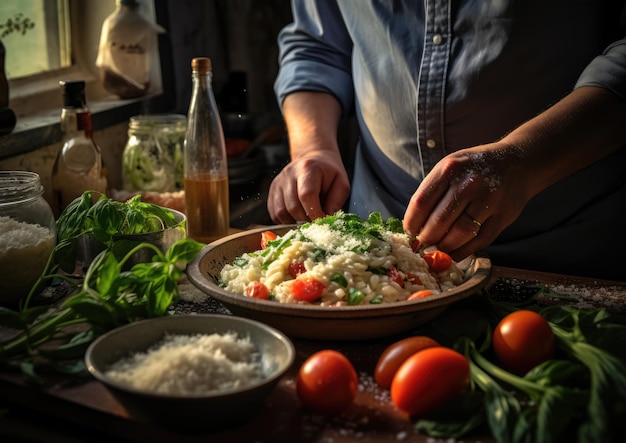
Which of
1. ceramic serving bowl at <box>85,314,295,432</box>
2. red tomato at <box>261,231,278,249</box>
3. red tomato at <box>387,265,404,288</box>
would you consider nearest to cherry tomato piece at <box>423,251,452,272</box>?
red tomato at <box>387,265,404,288</box>

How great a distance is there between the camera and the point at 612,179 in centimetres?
188

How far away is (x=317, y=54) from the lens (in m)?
2.25

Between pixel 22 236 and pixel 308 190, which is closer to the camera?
pixel 22 236

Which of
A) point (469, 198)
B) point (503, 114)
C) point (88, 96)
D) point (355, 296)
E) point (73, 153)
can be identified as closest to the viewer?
point (355, 296)

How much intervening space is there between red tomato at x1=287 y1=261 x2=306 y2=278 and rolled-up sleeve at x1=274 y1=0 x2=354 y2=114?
94cm

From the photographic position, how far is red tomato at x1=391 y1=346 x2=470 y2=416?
104cm

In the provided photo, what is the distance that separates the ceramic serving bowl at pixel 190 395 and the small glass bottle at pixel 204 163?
631 mm

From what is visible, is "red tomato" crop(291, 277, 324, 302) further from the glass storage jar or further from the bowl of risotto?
the glass storage jar

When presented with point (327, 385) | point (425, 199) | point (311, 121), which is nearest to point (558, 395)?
point (327, 385)

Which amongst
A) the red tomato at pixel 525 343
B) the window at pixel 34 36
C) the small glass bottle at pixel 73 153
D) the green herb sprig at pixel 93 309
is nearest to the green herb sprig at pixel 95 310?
the green herb sprig at pixel 93 309

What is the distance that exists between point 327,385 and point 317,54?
4.70 ft

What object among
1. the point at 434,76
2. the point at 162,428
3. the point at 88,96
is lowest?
the point at 162,428

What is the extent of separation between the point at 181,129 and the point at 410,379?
1.54 meters

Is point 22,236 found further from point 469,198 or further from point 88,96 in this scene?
point 88,96
